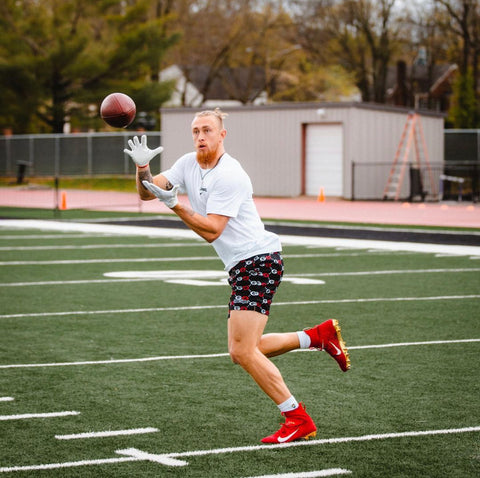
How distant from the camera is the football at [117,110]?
251 inches

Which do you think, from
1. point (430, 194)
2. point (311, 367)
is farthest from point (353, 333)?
point (430, 194)

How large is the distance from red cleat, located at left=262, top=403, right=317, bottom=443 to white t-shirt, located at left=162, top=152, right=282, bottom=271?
0.96 m

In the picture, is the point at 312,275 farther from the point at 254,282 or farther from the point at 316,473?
the point at 316,473

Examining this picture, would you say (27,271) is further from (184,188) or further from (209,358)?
(184,188)

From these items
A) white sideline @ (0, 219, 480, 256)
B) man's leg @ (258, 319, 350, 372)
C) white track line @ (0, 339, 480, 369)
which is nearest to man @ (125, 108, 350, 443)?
man's leg @ (258, 319, 350, 372)

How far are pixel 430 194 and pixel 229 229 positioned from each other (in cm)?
2905

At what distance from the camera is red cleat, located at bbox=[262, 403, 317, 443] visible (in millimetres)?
5516

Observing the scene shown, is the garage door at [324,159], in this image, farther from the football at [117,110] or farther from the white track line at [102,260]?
the football at [117,110]

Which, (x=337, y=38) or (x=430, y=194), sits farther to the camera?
(x=337, y=38)

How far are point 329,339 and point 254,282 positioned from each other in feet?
2.69

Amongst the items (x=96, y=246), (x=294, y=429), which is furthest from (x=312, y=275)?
(x=294, y=429)

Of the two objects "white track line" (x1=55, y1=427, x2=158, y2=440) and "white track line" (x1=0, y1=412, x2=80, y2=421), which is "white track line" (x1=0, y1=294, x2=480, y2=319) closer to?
"white track line" (x1=0, y1=412, x2=80, y2=421)

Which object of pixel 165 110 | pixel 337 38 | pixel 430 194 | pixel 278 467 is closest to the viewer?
pixel 278 467

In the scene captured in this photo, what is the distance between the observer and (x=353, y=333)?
Result: 8.95 metres
